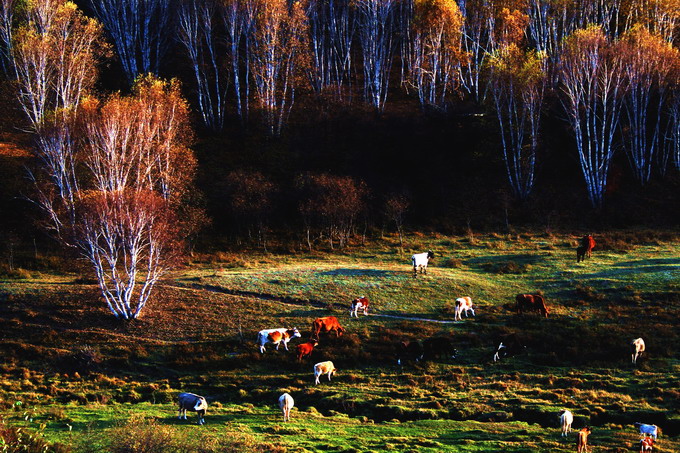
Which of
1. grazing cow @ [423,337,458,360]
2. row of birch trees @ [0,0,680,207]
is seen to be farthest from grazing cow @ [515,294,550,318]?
row of birch trees @ [0,0,680,207]

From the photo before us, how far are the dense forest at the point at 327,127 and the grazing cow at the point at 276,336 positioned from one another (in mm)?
9978

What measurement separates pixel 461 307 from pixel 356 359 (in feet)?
28.8

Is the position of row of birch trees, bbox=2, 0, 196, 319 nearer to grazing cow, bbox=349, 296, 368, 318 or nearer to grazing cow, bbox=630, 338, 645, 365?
grazing cow, bbox=349, 296, 368, 318

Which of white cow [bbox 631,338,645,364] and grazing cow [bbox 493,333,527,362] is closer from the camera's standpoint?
white cow [bbox 631,338,645,364]

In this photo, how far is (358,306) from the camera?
39.2 metres

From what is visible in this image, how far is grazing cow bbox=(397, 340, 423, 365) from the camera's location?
33.4 m

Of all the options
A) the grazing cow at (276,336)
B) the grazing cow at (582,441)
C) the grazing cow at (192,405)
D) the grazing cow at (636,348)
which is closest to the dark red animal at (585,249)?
the grazing cow at (636,348)

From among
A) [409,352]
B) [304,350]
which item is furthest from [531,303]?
[304,350]

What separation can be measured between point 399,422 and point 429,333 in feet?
36.3

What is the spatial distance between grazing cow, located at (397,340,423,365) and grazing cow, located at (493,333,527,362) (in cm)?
396

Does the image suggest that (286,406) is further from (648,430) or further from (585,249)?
(585,249)

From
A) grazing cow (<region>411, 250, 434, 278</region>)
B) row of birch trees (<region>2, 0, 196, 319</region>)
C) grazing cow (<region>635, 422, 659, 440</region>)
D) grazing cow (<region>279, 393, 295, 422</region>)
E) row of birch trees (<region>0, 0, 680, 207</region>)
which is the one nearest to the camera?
grazing cow (<region>635, 422, 659, 440</region>)

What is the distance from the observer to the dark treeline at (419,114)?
208 feet

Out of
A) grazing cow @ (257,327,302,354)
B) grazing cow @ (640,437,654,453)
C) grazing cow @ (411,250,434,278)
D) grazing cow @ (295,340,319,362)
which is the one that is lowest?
grazing cow @ (640,437,654,453)
